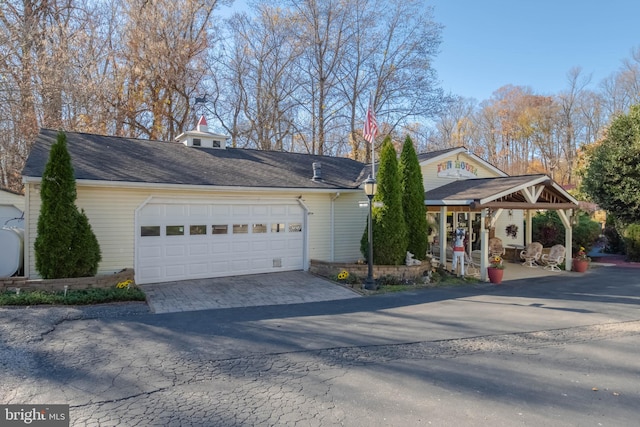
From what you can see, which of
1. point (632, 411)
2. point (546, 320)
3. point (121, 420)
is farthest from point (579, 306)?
point (121, 420)

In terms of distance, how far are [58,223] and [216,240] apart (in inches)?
148

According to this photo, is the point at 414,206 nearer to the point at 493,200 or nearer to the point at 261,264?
the point at 493,200

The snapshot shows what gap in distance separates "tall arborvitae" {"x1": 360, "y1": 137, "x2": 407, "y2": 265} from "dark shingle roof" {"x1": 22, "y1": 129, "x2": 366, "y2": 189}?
179 centimetres

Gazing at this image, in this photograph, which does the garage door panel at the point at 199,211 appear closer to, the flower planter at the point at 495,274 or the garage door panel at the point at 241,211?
the garage door panel at the point at 241,211

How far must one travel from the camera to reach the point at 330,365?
191 inches

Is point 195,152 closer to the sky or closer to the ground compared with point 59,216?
closer to the sky

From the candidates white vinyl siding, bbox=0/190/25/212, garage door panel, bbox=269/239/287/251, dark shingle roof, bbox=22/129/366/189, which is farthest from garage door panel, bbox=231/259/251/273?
white vinyl siding, bbox=0/190/25/212

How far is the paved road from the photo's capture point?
12.1ft

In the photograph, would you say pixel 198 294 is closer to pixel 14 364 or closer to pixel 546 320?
pixel 14 364

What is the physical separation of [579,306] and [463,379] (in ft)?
17.2

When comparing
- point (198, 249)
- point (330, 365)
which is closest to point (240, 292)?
point (198, 249)

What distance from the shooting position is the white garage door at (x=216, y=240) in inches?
393

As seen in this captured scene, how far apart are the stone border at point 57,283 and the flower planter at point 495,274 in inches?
382

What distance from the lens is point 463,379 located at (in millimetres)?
→ 4449
